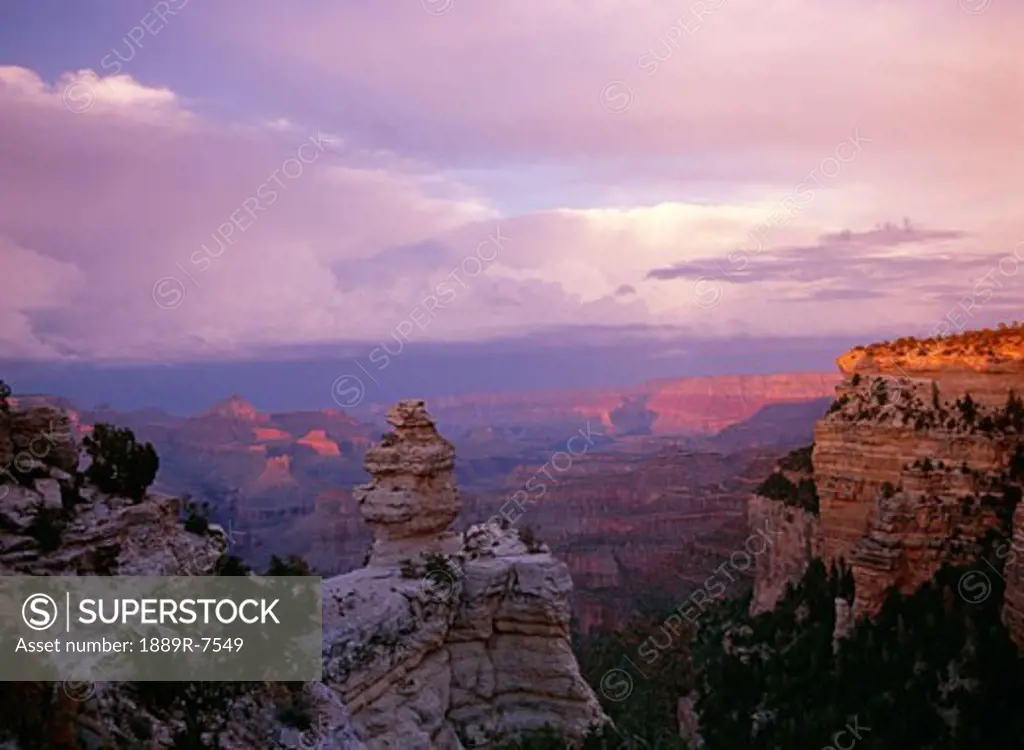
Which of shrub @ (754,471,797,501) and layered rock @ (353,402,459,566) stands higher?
layered rock @ (353,402,459,566)

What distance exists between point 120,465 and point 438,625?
37.5ft

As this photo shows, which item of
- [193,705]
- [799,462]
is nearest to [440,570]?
[193,705]

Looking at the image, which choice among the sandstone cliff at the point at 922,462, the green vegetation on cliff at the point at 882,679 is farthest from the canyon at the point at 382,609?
the sandstone cliff at the point at 922,462

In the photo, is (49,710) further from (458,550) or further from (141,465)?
(458,550)

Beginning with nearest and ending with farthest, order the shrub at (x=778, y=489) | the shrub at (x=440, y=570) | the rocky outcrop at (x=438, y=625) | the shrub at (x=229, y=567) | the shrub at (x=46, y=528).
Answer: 1. the shrub at (x=46, y=528)
2. the shrub at (x=229, y=567)
3. the rocky outcrop at (x=438, y=625)
4. the shrub at (x=440, y=570)
5. the shrub at (x=778, y=489)

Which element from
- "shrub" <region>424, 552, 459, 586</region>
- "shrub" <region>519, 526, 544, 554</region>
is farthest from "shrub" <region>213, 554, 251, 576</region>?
"shrub" <region>519, 526, 544, 554</region>

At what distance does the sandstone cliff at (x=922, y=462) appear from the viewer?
21969 mm

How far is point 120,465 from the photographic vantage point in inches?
504

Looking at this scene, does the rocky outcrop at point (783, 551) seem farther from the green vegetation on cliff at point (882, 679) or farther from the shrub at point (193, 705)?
the shrub at point (193, 705)

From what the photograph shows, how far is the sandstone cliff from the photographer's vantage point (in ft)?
72.1

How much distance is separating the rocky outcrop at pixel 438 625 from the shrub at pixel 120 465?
776cm

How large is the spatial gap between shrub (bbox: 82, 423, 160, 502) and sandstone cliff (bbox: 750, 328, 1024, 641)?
52.4 feet

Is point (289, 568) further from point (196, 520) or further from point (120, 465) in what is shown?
point (120, 465)

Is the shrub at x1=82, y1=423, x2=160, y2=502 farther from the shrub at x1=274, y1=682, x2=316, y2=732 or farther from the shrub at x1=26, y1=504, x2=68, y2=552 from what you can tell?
the shrub at x1=274, y1=682, x2=316, y2=732
